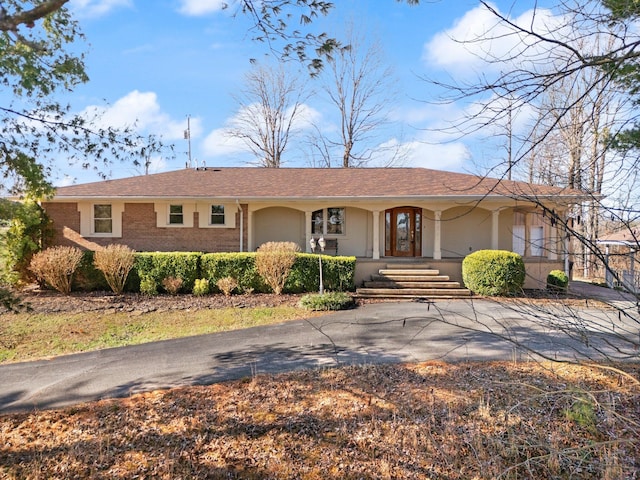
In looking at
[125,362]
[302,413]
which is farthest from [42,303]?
[302,413]

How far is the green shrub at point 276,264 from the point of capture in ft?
38.4

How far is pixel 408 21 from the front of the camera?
3.92 meters

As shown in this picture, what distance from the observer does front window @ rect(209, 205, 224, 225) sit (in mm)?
14578

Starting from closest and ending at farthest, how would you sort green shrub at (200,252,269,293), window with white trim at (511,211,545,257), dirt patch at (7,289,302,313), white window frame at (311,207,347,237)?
dirt patch at (7,289,302,313) < green shrub at (200,252,269,293) < window with white trim at (511,211,545,257) < white window frame at (311,207,347,237)

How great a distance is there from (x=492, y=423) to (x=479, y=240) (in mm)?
12503

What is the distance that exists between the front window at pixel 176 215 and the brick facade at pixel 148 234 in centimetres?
29

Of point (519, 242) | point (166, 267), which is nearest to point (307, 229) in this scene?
point (166, 267)

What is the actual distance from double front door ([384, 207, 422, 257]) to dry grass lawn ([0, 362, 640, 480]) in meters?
10.7

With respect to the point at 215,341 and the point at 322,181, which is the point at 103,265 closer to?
the point at 215,341

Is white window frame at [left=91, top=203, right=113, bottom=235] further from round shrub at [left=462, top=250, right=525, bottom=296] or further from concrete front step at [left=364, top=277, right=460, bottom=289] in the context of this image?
round shrub at [left=462, top=250, right=525, bottom=296]

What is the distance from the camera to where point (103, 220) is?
14.5 meters

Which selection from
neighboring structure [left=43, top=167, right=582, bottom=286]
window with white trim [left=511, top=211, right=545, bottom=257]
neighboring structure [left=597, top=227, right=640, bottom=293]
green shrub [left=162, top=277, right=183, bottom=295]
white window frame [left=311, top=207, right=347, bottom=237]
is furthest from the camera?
white window frame [left=311, top=207, right=347, bottom=237]

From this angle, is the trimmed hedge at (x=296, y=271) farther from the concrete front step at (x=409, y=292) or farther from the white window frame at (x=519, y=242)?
the white window frame at (x=519, y=242)

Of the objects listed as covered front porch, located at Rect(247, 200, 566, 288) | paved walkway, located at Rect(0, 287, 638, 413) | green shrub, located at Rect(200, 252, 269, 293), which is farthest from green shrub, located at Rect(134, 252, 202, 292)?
paved walkway, located at Rect(0, 287, 638, 413)
